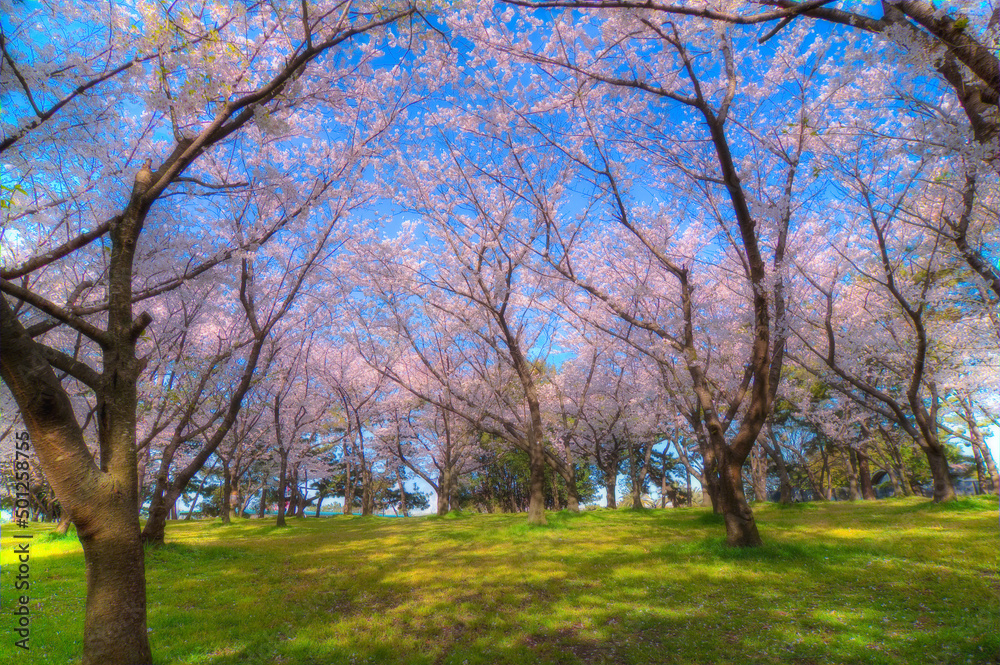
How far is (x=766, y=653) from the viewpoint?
183 inches

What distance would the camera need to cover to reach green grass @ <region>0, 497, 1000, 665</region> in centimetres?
485

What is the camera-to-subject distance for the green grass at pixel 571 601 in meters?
4.85

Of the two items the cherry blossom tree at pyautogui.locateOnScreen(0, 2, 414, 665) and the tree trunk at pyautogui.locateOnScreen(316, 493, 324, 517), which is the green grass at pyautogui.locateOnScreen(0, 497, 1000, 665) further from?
the tree trunk at pyautogui.locateOnScreen(316, 493, 324, 517)

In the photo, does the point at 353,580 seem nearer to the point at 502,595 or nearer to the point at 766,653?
the point at 502,595

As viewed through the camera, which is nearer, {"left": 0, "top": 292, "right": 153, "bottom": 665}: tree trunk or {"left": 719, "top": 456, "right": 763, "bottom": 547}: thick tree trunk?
{"left": 0, "top": 292, "right": 153, "bottom": 665}: tree trunk

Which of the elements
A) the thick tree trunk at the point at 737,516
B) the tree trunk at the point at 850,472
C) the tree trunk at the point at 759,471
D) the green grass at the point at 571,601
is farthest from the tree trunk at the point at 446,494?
the tree trunk at the point at 850,472

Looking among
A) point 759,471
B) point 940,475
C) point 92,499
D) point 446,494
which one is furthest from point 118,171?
point 759,471

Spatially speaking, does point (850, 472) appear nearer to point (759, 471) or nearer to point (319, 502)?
point (759, 471)

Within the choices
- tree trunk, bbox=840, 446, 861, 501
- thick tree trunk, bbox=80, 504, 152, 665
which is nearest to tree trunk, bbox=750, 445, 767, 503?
tree trunk, bbox=840, 446, 861, 501

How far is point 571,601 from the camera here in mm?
6586

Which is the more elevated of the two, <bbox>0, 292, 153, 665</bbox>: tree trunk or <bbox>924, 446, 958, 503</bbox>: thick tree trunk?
<bbox>0, 292, 153, 665</bbox>: tree trunk

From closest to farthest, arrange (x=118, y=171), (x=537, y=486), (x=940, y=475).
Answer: (x=118, y=171) < (x=537, y=486) < (x=940, y=475)

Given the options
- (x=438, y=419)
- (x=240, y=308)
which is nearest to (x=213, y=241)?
(x=240, y=308)

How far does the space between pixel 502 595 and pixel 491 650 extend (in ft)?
7.04
